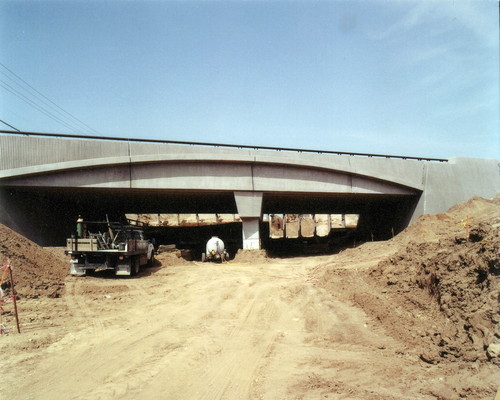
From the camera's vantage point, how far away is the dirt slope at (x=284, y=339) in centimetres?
481

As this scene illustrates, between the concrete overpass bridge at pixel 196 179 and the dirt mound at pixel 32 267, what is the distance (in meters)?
3.61

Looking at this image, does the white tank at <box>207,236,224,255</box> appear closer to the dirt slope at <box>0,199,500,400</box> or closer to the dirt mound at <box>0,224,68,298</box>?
the dirt mound at <box>0,224,68,298</box>

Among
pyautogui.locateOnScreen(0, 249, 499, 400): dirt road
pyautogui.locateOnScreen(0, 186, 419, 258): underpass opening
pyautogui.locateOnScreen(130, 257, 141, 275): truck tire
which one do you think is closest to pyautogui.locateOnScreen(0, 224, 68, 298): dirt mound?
pyautogui.locateOnScreen(0, 249, 499, 400): dirt road

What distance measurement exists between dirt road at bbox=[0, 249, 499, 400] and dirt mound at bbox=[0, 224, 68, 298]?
100 cm

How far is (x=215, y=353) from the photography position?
6199 mm

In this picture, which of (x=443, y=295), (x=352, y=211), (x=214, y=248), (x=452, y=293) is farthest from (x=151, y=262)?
(x=352, y=211)

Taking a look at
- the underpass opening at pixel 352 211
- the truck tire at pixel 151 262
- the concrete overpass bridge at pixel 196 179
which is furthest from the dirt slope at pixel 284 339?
the underpass opening at pixel 352 211

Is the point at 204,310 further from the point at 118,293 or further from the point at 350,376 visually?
the point at 350,376

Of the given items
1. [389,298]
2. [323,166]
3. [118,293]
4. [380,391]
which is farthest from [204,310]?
[323,166]

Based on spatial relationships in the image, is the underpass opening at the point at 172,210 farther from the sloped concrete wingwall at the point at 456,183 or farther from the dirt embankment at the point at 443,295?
the dirt embankment at the point at 443,295

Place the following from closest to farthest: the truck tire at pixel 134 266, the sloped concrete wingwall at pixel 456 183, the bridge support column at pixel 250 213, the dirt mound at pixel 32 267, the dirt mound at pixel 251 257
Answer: the dirt mound at pixel 32 267
the truck tire at pixel 134 266
the dirt mound at pixel 251 257
the bridge support column at pixel 250 213
the sloped concrete wingwall at pixel 456 183

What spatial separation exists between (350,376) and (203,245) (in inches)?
1073

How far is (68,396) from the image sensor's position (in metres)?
4.68

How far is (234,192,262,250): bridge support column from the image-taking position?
22.5 m
